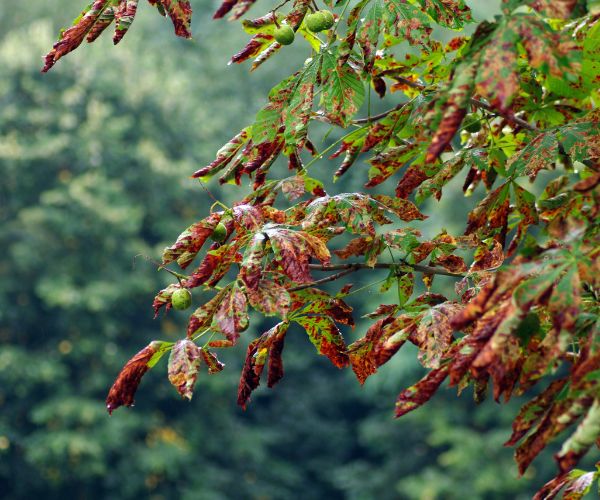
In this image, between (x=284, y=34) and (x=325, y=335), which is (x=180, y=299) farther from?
(x=284, y=34)

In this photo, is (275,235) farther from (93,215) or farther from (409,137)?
(93,215)

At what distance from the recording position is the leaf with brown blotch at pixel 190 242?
1.34 meters

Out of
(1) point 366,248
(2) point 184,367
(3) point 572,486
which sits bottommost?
(3) point 572,486

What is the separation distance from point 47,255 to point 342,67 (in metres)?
11.8

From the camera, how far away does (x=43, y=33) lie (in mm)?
13297

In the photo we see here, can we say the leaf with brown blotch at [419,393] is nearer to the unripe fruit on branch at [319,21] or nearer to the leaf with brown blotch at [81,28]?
the unripe fruit on branch at [319,21]

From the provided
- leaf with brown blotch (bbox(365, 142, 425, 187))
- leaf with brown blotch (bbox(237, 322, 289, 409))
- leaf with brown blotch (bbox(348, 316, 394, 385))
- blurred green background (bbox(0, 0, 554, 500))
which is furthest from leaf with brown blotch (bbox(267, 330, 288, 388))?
blurred green background (bbox(0, 0, 554, 500))

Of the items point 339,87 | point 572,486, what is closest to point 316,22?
point 339,87

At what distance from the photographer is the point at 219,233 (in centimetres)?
140

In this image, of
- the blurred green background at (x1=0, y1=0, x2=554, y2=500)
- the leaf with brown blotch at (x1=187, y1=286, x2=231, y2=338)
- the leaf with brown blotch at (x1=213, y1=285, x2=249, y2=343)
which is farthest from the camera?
the blurred green background at (x1=0, y1=0, x2=554, y2=500)

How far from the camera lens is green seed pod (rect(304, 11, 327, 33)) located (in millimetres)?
1400

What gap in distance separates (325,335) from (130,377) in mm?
335

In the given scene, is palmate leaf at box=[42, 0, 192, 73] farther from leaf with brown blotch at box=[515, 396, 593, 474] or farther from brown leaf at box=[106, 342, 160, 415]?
leaf with brown blotch at box=[515, 396, 593, 474]

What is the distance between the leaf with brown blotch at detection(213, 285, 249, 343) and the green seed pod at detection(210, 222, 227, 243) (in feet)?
0.50
